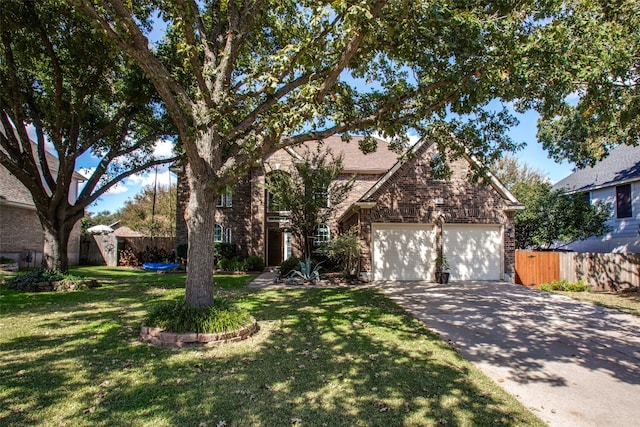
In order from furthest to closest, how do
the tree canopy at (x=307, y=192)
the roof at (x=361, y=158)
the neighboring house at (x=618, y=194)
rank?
the roof at (x=361, y=158), the neighboring house at (x=618, y=194), the tree canopy at (x=307, y=192)

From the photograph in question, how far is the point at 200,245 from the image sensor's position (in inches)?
267

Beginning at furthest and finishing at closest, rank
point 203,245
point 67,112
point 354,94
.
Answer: point 67,112 → point 354,94 → point 203,245

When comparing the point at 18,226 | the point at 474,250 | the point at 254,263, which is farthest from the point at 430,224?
the point at 18,226

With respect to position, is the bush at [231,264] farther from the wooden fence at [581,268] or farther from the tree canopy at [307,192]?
the wooden fence at [581,268]

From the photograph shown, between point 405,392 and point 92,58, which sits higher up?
point 92,58

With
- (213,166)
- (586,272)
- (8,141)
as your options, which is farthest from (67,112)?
(586,272)

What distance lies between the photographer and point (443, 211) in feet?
49.8

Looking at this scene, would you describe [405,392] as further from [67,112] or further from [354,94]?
[67,112]

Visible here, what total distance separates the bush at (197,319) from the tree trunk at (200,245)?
0.80 feet

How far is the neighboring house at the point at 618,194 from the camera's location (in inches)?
696

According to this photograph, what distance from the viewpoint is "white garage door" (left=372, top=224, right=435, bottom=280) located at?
15.0 metres

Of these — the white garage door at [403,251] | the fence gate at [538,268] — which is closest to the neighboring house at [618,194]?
the fence gate at [538,268]

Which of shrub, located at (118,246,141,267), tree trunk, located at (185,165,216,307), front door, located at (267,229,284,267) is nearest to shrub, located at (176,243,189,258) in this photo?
shrub, located at (118,246,141,267)

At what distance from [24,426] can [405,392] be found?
384 cm
